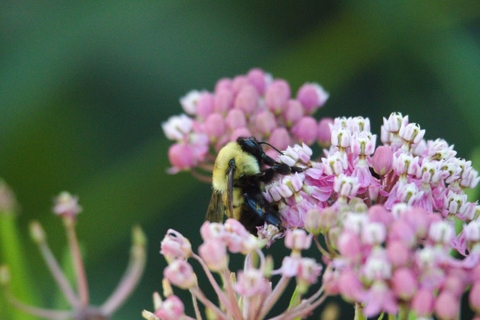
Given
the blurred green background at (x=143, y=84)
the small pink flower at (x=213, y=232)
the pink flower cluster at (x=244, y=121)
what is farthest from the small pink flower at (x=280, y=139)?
the blurred green background at (x=143, y=84)

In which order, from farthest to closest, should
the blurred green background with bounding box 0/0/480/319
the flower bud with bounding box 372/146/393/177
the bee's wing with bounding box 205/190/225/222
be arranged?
the blurred green background with bounding box 0/0/480/319
the bee's wing with bounding box 205/190/225/222
the flower bud with bounding box 372/146/393/177

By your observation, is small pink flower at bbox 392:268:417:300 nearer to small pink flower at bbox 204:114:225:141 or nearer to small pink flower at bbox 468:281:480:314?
small pink flower at bbox 468:281:480:314

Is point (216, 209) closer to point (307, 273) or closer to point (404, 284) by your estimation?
point (307, 273)

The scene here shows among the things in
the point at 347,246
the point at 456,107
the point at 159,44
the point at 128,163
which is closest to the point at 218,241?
the point at 347,246

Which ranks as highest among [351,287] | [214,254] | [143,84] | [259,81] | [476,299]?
[143,84]

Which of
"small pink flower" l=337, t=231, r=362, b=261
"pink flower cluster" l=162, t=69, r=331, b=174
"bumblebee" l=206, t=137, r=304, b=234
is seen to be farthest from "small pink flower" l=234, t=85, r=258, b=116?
"small pink flower" l=337, t=231, r=362, b=261

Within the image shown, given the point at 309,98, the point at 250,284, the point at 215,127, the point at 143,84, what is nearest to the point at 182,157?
the point at 215,127

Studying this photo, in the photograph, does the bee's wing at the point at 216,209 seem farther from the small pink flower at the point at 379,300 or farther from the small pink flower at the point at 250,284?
the small pink flower at the point at 379,300
